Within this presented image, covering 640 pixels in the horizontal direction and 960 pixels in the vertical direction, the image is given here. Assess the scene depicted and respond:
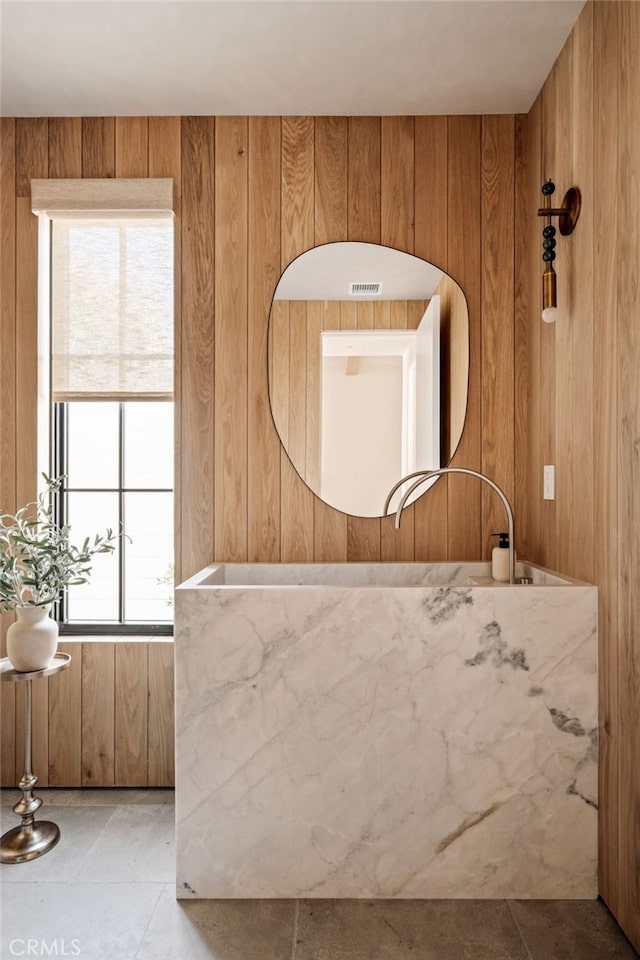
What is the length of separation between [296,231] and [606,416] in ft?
4.25

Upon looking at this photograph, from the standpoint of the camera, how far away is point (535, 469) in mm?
2188

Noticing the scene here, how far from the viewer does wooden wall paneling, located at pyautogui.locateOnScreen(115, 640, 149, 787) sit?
2305mm

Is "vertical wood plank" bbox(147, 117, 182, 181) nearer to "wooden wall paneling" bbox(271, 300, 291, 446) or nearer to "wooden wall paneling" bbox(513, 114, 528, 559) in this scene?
"wooden wall paneling" bbox(271, 300, 291, 446)

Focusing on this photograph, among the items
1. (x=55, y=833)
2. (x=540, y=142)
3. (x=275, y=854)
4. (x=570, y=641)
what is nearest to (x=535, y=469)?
(x=570, y=641)

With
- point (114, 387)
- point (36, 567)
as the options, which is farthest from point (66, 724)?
point (114, 387)

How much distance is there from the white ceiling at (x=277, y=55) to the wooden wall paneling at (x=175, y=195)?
6 centimetres

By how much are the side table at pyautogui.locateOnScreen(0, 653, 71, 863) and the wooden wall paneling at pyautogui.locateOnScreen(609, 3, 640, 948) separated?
1.62 metres

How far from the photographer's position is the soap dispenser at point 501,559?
2086 mm

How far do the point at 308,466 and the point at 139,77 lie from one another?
1.40m

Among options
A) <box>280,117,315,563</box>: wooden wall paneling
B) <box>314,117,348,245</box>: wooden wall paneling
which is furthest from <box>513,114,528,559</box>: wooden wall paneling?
<box>280,117,315,563</box>: wooden wall paneling

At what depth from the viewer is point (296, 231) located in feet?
7.57

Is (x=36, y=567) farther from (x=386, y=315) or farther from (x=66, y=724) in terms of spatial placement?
(x=386, y=315)

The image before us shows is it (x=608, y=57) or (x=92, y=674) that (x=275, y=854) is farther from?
(x=608, y=57)

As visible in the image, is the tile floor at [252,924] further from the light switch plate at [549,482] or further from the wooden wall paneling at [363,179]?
the wooden wall paneling at [363,179]
